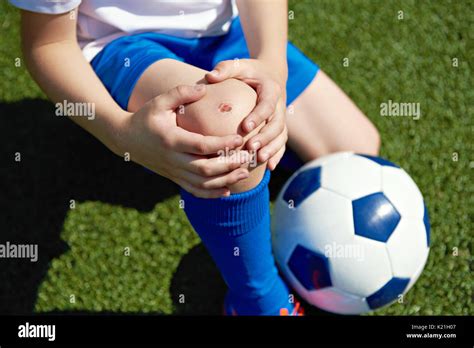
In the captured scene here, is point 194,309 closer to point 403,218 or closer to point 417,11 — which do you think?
point 403,218

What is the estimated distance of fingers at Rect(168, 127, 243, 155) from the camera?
1708mm

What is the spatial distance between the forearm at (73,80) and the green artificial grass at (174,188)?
0.71m

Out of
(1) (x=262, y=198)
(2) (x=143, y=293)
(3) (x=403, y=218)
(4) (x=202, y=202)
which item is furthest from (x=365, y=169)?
(2) (x=143, y=293)

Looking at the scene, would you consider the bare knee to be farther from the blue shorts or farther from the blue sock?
the blue shorts

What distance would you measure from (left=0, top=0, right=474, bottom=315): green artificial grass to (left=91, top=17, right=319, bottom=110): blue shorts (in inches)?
16.2

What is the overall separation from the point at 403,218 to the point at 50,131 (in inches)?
54.3

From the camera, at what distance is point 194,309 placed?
8.21 feet

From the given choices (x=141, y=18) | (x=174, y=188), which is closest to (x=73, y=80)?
(x=141, y=18)

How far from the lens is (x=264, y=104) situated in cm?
180

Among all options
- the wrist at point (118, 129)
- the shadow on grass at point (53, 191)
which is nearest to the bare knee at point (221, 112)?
the wrist at point (118, 129)
